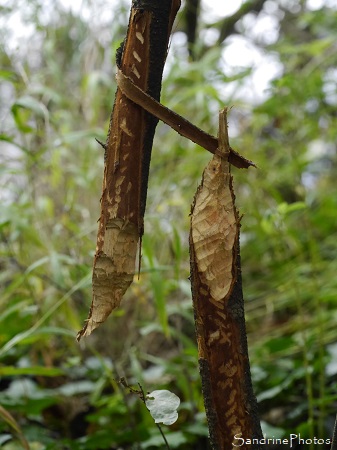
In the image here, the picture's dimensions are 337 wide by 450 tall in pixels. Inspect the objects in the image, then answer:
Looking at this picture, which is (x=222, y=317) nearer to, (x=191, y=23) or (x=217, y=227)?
(x=217, y=227)

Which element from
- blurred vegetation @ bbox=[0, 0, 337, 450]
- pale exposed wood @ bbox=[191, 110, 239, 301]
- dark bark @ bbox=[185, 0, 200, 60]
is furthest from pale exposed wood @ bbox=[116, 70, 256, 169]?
dark bark @ bbox=[185, 0, 200, 60]

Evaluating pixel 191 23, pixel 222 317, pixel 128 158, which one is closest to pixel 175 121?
pixel 128 158

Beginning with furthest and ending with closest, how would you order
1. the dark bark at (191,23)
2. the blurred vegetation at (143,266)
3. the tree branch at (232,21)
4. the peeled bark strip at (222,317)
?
the tree branch at (232,21)
the dark bark at (191,23)
the blurred vegetation at (143,266)
the peeled bark strip at (222,317)

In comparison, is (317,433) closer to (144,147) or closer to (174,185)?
(144,147)

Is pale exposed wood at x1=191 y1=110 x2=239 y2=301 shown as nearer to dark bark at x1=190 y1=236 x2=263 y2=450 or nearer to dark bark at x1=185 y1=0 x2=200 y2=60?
dark bark at x1=190 y1=236 x2=263 y2=450

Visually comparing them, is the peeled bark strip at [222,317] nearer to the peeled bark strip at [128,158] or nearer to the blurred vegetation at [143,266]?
the peeled bark strip at [128,158]

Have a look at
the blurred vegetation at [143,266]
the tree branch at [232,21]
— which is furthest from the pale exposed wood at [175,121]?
the tree branch at [232,21]
